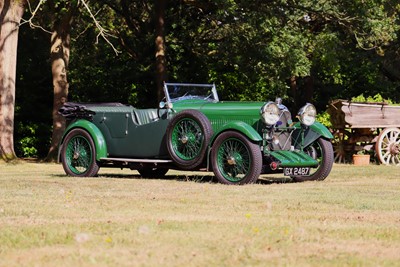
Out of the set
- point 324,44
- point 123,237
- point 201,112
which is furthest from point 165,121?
point 324,44

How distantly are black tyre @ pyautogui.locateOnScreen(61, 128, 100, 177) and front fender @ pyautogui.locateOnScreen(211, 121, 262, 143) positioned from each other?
2448mm

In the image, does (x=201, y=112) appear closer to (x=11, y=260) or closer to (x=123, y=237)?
(x=123, y=237)

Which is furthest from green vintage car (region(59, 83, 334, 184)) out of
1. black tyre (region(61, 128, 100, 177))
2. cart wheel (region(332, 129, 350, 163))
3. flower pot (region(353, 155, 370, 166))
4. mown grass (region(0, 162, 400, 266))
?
cart wheel (region(332, 129, 350, 163))

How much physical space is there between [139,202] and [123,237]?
3009 millimetres

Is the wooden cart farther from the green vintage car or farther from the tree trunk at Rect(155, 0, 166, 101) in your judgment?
the green vintage car

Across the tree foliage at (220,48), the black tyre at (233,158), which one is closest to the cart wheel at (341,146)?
the tree foliage at (220,48)

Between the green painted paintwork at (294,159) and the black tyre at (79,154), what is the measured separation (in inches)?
125

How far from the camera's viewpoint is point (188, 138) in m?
13.9

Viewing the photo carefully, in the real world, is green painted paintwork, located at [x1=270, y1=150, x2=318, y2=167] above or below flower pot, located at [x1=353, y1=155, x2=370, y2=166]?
above

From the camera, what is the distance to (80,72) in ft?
101

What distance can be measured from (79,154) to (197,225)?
7878mm

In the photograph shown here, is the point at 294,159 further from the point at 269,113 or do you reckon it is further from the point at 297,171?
the point at 269,113

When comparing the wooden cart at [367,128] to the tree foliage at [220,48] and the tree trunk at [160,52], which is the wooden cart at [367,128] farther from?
the tree trunk at [160,52]

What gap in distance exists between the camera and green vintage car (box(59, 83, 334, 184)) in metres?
13.4
